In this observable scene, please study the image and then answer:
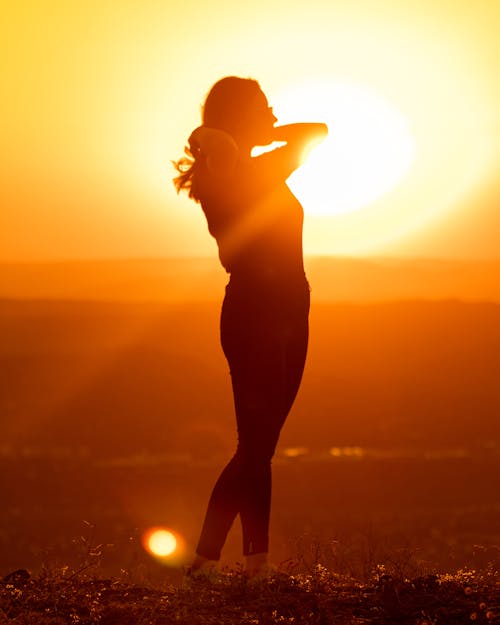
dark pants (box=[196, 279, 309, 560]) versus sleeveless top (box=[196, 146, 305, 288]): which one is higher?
sleeveless top (box=[196, 146, 305, 288])

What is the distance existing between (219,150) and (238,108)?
0.26 m

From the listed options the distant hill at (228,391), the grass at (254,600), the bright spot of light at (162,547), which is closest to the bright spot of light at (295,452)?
the distant hill at (228,391)

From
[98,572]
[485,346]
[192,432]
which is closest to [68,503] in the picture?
[192,432]

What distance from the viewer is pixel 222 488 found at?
5.14 m

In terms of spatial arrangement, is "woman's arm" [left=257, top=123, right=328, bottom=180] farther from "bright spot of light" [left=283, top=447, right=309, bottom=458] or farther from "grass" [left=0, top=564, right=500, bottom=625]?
"bright spot of light" [left=283, top=447, right=309, bottom=458]

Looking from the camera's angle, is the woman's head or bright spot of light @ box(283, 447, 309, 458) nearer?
the woman's head

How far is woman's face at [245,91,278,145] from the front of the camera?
4914 millimetres

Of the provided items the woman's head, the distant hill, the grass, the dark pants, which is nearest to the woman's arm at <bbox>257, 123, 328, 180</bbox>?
the woman's head

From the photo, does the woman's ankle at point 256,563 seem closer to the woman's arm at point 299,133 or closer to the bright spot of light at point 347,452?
the woman's arm at point 299,133

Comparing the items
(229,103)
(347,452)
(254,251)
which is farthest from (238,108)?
(347,452)

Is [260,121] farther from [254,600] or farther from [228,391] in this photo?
[228,391]

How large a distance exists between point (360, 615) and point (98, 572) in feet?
5.02

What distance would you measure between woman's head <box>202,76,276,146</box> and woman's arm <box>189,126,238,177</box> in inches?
5.6

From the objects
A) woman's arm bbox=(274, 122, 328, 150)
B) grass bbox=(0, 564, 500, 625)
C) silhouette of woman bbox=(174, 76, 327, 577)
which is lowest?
grass bbox=(0, 564, 500, 625)
